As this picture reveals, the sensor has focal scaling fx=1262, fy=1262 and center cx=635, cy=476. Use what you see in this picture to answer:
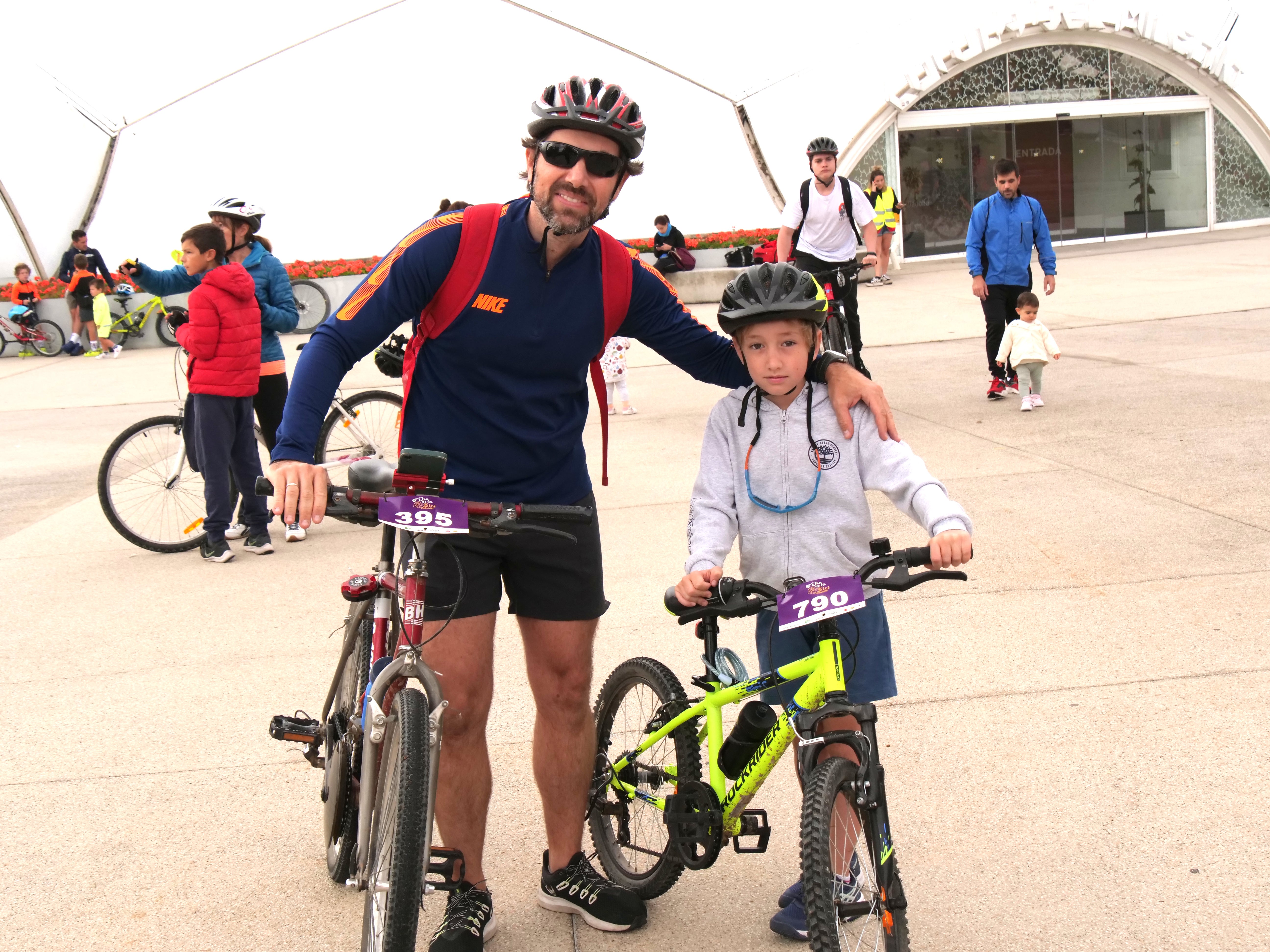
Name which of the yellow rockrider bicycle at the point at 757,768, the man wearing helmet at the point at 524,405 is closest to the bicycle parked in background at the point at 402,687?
the man wearing helmet at the point at 524,405

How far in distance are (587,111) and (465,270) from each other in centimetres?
46

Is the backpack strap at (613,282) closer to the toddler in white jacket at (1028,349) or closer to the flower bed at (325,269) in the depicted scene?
the toddler in white jacket at (1028,349)

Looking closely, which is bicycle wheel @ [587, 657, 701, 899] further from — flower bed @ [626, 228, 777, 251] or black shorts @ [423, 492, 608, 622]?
flower bed @ [626, 228, 777, 251]

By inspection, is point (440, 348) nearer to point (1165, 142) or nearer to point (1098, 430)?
point (1098, 430)

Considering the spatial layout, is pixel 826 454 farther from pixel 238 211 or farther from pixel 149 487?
pixel 149 487

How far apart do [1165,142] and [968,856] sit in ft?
95.7

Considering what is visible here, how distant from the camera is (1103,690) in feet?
14.2

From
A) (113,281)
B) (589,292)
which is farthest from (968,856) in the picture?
(113,281)

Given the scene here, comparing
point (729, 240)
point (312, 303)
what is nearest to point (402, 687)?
point (312, 303)

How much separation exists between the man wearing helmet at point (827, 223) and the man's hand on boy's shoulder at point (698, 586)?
7147mm

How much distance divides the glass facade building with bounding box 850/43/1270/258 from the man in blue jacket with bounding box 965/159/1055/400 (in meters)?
17.9

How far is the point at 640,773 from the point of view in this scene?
331 centimetres

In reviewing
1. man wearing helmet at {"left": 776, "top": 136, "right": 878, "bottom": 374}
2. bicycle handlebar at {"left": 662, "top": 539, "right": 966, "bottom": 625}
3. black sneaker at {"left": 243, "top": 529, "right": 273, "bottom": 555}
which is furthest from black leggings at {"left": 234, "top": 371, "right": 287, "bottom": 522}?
bicycle handlebar at {"left": 662, "top": 539, "right": 966, "bottom": 625}

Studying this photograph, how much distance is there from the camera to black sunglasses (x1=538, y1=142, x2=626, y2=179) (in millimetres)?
2895
